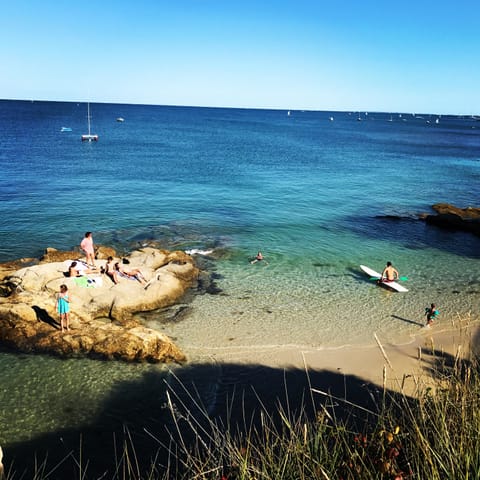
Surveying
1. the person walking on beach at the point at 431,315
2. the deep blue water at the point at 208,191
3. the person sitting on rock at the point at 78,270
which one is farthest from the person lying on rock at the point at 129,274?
the person walking on beach at the point at 431,315

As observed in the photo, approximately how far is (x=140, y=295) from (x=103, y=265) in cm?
336

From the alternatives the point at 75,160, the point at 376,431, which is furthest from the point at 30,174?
the point at 376,431

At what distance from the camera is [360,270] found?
23.5 meters

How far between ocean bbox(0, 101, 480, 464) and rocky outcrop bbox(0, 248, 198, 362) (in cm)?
62

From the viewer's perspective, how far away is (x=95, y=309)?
17.4 m

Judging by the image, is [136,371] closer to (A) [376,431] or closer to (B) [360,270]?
(A) [376,431]

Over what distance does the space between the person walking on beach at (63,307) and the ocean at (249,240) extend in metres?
1.46

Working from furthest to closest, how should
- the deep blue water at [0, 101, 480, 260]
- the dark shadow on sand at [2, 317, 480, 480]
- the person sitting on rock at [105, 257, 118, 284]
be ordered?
1. the deep blue water at [0, 101, 480, 260]
2. the person sitting on rock at [105, 257, 118, 284]
3. the dark shadow on sand at [2, 317, 480, 480]

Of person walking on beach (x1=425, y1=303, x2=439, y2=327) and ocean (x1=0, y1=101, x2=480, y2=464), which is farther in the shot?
person walking on beach (x1=425, y1=303, x2=439, y2=327)

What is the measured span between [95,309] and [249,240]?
12912 mm

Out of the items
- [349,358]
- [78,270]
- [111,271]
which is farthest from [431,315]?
[78,270]

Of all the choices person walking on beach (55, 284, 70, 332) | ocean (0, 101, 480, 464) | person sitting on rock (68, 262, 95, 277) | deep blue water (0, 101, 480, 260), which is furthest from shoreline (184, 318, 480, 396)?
deep blue water (0, 101, 480, 260)

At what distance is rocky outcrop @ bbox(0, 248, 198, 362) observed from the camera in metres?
14.6

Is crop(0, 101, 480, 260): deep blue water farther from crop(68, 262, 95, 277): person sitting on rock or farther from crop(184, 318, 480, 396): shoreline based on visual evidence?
crop(184, 318, 480, 396): shoreline
